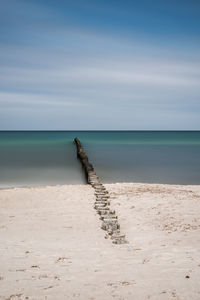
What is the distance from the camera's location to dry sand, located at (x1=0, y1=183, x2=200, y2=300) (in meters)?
3.88

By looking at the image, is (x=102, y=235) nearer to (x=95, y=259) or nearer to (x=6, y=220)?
(x=95, y=259)

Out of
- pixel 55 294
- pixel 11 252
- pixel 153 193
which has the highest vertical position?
pixel 153 193

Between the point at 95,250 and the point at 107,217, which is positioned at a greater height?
the point at 107,217

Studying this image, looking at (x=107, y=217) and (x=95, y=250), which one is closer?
(x=95, y=250)

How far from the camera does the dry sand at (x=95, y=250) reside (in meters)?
3.88

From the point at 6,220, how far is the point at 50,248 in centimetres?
275

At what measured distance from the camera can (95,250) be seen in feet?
18.5

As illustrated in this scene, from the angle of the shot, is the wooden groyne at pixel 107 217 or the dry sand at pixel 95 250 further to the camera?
the wooden groyne at pixel 107 217

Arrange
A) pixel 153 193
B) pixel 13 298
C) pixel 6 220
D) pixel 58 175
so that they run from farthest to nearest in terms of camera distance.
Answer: pixel 58 175 → pixel 153 193 → pixel 6 220 → pixel 13 298

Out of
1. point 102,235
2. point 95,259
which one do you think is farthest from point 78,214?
point 95,259

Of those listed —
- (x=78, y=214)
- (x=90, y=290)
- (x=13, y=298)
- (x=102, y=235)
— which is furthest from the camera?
(x=78, y=214)

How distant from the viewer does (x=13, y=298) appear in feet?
11.8

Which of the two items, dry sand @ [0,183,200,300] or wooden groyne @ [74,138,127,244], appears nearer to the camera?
dry sand @ [0,183,200,300]

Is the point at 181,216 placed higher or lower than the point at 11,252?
higher
